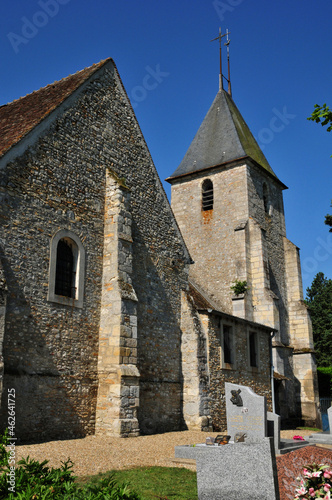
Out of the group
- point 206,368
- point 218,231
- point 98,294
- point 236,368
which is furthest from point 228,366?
point 218,231

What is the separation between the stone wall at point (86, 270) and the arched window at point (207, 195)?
932 centimetres

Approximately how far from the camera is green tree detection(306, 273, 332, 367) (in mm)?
37844

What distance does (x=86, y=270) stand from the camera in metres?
12.3

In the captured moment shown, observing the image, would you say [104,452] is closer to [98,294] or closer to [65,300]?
[65,300]

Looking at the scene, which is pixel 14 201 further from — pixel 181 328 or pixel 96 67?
pixel 181 328

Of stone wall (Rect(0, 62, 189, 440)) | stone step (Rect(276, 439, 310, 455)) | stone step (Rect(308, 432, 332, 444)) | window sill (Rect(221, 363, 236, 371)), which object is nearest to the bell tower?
window sill (Rect(221, 363, 236, 371))

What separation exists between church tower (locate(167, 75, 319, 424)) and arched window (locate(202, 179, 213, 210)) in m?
A: 0.06

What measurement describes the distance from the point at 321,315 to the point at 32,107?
110ft

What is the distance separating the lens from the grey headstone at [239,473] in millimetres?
4547

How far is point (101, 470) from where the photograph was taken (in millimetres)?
7211

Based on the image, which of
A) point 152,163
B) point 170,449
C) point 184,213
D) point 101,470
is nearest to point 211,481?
point 101,470

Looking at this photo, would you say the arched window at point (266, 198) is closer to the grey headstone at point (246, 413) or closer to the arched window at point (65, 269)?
the arched window at point (65, 269)

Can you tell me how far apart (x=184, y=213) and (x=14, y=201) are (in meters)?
16.0

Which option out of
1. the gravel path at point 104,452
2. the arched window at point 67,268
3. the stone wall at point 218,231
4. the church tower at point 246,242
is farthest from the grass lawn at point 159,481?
the stone wall at point 218,231
